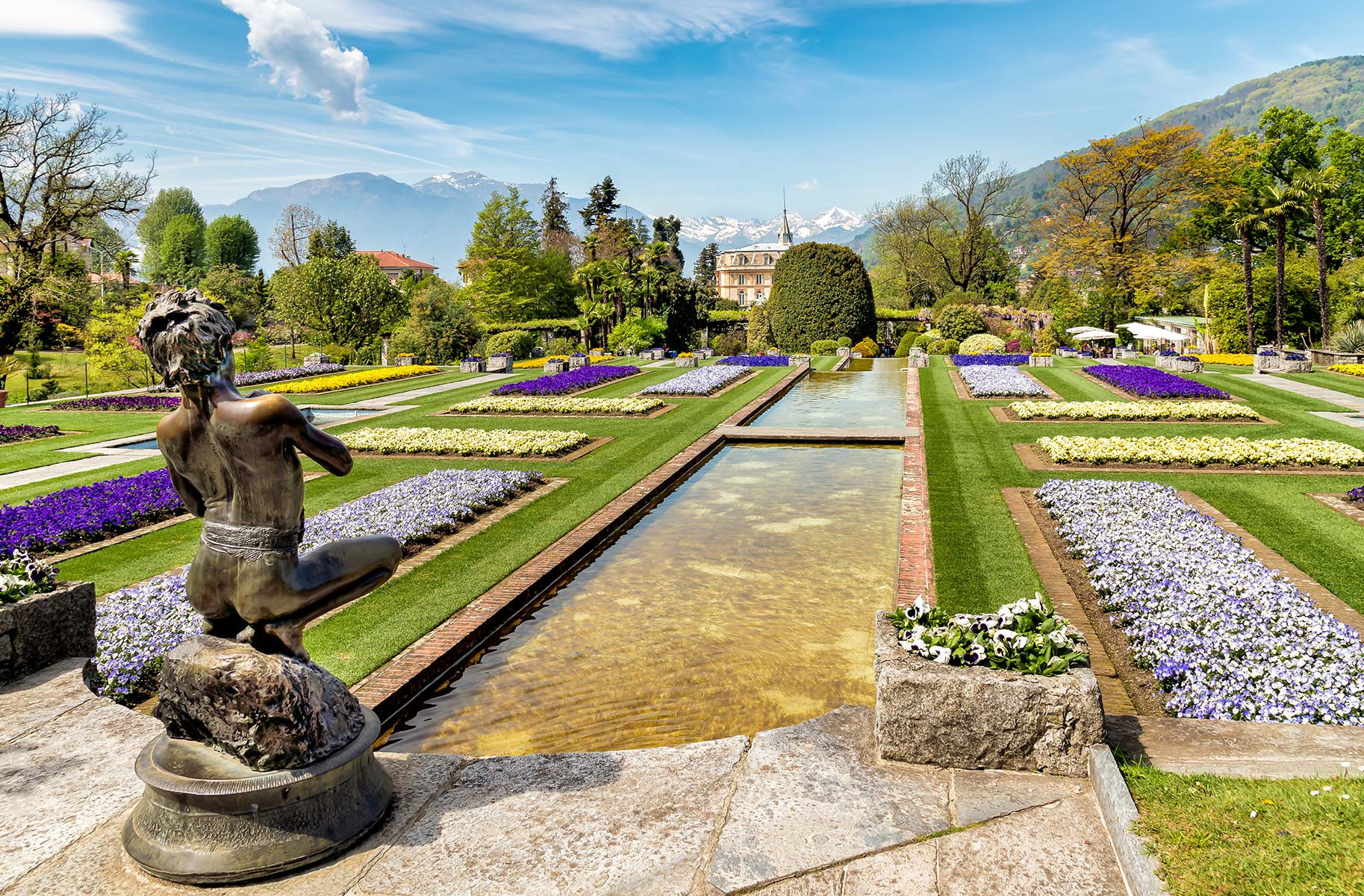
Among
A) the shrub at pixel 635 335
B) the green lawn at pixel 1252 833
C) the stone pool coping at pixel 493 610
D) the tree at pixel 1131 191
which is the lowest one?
the stone pool coping at pixel 493 610

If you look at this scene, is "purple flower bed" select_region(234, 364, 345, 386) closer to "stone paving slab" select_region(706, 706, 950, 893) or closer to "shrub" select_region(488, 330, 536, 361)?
"shrub" select_region(488, 330, 536, 361)

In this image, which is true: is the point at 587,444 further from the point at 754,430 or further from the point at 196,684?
the point at 196,684

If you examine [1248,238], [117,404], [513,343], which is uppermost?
[1248,238]

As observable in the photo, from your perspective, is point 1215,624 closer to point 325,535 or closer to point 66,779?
point 66,779

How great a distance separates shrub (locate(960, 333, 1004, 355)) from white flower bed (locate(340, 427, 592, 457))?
29.9 metres

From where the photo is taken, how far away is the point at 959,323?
4588 centimetres

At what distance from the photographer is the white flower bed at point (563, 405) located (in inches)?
878

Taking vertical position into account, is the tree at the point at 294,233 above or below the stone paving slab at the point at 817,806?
above

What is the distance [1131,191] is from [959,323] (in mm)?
14068

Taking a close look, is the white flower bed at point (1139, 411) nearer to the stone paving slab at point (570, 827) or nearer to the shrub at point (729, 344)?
the stone paving slab at point (570, 827)

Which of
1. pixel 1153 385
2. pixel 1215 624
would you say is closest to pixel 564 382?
pixel 1153 385

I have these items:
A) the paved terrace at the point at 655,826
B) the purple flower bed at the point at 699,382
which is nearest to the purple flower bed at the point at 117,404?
the purple flower bed at the point at 699,382

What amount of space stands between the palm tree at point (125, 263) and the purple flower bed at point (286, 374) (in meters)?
38.1

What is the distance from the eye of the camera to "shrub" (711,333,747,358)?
1982 inches
